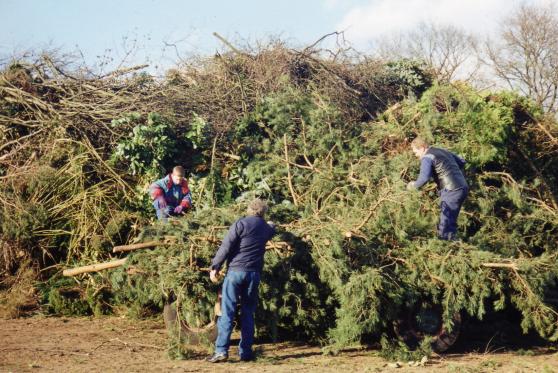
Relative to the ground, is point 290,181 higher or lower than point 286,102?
lower

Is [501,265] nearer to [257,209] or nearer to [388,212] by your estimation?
[388,212]

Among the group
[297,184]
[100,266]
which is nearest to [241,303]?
[100,266]

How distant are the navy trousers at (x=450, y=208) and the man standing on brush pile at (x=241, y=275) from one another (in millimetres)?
2386

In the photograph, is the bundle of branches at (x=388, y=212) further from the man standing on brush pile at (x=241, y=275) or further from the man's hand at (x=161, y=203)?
the man's hand at (x=161, y=203)

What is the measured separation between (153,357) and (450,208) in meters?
3.97

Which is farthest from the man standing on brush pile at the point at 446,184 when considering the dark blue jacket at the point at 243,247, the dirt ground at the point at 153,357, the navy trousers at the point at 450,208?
the dark blue jacket at the point at 243,247

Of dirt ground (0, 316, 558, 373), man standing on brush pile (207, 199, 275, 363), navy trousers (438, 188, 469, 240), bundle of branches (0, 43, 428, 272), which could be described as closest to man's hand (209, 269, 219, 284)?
man standing on brush pile (207, 199, 275, 363)

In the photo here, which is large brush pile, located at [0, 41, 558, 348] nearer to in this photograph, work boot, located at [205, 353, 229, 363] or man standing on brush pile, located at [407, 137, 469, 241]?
man standing on brush pile, located at [407, 137, 469, 241]

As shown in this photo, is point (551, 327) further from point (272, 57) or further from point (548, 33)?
point (548, 33)

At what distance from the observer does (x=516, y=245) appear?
366 inches

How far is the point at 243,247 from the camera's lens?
24.8 ft

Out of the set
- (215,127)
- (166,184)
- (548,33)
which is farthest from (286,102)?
(548,33)

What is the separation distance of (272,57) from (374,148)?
10.6 feet

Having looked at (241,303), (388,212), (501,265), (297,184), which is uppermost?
(297,184)
